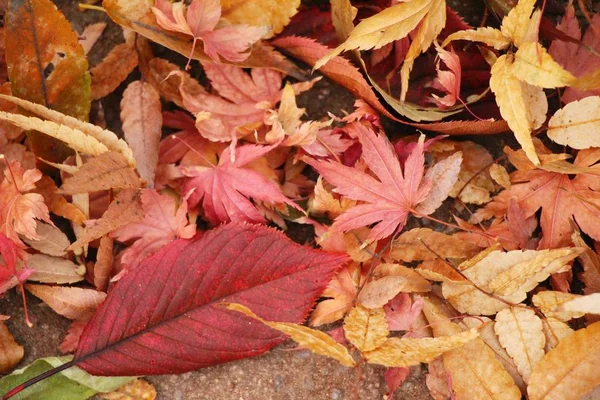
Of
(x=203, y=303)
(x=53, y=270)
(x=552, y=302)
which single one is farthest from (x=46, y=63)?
(x=552, y=302)

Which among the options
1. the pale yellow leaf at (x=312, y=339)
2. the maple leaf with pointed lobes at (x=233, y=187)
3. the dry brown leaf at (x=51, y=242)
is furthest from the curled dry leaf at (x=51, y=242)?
the pale yellow leaf at (x=312, y=339)

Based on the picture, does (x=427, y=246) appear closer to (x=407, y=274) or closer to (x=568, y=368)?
(x=407, y=274)

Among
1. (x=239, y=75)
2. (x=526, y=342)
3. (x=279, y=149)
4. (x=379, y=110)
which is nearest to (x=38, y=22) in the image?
(x=239, y=75)

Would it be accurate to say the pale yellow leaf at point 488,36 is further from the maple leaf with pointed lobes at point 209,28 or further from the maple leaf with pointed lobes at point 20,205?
the maple leaf with pointed lobes at point 20,205

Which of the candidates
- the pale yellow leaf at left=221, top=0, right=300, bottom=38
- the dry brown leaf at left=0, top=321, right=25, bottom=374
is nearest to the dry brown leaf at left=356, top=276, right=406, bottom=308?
the pale yellow leaf at left=221, top=0, right=300, bottom=38

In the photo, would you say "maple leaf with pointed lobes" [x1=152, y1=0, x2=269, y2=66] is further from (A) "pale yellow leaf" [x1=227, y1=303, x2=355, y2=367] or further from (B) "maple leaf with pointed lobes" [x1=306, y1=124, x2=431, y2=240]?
(A) "pale yellow leaf" [x1=227, y1=303, x2=355, y2=367]

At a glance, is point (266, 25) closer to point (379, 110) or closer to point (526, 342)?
point (379, 110)
